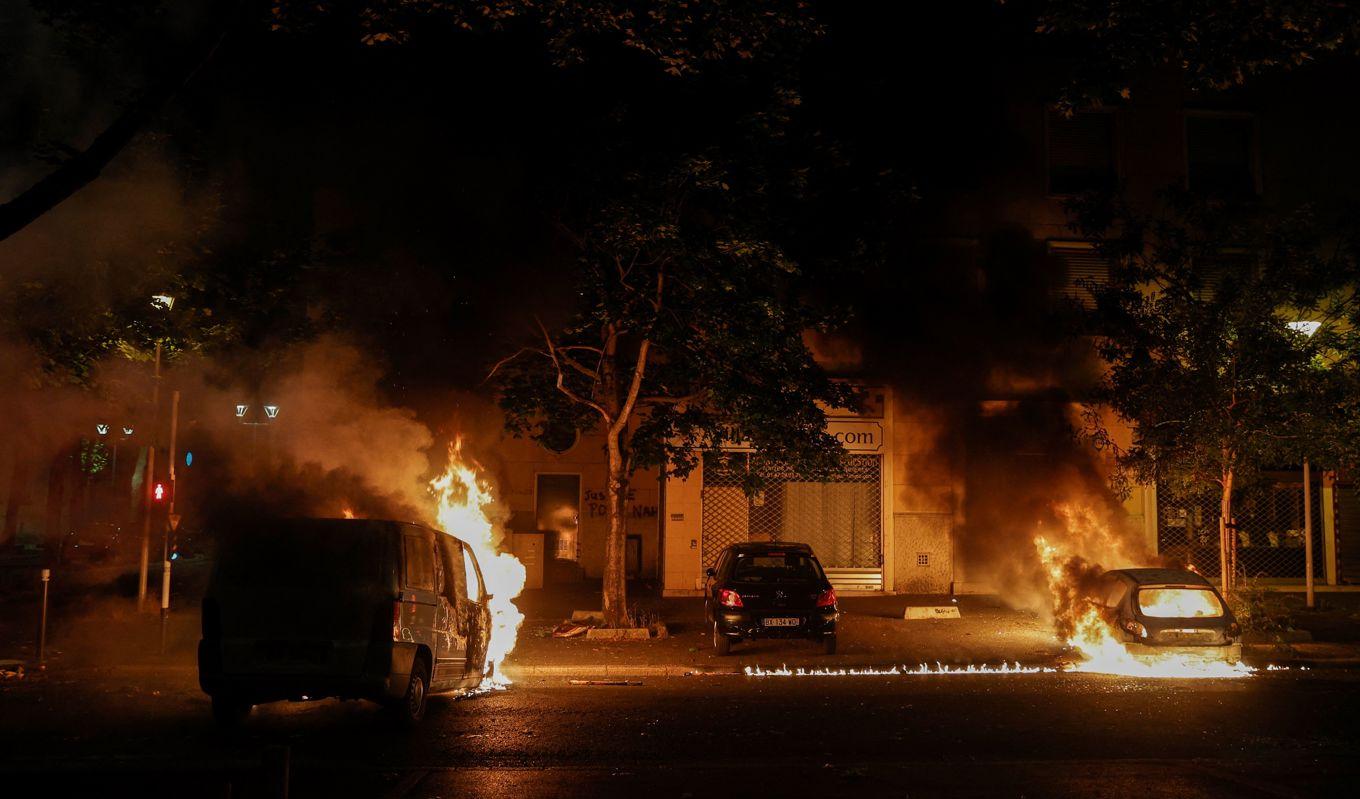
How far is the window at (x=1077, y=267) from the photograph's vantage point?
20.3 metres

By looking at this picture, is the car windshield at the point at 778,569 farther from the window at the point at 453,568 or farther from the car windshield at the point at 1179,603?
the window at the point at 453,568

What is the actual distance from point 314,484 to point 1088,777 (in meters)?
11.1

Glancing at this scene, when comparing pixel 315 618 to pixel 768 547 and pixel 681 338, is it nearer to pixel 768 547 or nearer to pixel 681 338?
pixel 768 547

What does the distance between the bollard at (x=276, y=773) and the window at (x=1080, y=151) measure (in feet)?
65.6

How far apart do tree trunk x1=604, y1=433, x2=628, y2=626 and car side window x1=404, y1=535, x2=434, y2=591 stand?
6047mm

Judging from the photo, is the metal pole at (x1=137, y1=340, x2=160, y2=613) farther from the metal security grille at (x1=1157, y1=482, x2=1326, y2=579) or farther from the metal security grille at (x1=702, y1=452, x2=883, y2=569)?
the metal security grille at (x1=1157, y1=482, x2=1326, y2=579)

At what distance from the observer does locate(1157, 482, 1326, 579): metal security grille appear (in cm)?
2047

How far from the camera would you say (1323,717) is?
9016 millimetres

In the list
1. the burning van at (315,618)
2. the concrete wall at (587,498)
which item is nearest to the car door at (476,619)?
the burning van at (315,618)

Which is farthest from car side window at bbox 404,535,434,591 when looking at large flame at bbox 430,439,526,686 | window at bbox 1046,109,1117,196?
window at bbox 1046,109,1117,196

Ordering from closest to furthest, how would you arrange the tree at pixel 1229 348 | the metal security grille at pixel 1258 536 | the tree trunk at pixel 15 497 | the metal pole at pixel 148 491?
the metal pole at pixel 148 491 → the tree at pixel 1229 348 → the metal security grille at pixel 1258 536 → the tree trunk at pixel 15 497

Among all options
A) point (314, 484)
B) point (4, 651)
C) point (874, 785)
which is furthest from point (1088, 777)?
point (4, 651)

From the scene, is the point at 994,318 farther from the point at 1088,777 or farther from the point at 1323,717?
the point at 1088,777

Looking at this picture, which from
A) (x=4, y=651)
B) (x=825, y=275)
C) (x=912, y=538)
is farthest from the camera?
(x=912, y=538)
